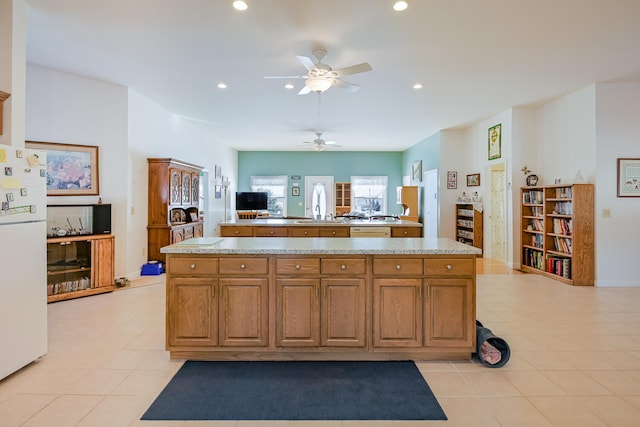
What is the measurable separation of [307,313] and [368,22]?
2679mm

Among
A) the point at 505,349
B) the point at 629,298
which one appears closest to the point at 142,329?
the point at 505,349

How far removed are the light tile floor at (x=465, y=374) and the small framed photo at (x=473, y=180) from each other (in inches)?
159

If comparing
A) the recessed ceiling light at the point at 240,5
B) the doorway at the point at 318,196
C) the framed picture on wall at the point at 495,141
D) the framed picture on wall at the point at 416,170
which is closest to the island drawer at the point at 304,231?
the recessed ceiling light at the point at 240,5

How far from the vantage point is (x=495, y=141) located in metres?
6.75

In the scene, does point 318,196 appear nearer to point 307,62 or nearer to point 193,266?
point 307,62

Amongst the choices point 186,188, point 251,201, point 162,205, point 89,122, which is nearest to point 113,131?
point 89,122

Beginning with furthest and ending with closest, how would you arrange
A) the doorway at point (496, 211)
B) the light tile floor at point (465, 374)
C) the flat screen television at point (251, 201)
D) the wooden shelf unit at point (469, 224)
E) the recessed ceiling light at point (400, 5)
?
1. the flat screen television at point (251, 201)
2. the wooden shelf unit at point (469, 224)
3. the doorway at point (496, 211)
4. the recessed ceiling light at point (400, 5)
5. the light tile floor at point (465, 374)

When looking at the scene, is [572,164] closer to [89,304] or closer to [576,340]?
[576,340]

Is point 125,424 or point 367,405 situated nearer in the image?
point 125,424

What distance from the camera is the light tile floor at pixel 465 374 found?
1935 millimetres

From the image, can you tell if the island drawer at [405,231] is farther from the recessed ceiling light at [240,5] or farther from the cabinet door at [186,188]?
the cabinet door at [186,188]

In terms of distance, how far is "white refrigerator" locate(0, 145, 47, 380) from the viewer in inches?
90.4

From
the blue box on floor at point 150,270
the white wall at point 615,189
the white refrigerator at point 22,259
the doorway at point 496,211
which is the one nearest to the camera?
the white refrigerator at point 22,259

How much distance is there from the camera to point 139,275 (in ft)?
18.0
